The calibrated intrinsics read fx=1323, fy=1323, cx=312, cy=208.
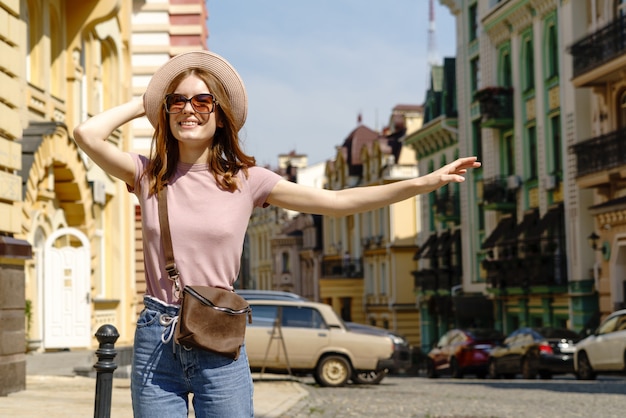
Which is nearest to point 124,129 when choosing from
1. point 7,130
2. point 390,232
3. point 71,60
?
point 71,60

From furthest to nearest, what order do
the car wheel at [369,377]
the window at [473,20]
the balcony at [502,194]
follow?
the window at [473,20] → the balcony at [502,194] → the car wheel at [369,377]

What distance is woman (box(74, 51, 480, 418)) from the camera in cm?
454

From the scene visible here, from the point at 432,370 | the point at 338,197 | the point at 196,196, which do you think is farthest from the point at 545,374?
the point at 196,196

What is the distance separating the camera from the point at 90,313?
74.5ft

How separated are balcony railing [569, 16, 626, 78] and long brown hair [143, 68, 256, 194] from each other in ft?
103

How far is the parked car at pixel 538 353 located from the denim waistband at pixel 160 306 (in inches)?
1012

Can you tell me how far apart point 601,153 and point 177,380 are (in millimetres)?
33423

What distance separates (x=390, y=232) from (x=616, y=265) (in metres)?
32.4

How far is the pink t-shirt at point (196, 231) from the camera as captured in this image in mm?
4648

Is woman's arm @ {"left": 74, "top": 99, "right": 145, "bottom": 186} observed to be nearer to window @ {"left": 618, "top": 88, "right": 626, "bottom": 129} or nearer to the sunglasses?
the sunglasses

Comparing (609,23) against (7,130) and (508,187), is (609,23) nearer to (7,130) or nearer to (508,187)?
(508,187)

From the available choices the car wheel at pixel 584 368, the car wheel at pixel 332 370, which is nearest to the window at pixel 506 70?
the car wheel at pixel 584 368

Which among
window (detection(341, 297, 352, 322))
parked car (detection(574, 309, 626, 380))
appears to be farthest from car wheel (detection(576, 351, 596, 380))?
window (detection(341, 297, 352, 322))

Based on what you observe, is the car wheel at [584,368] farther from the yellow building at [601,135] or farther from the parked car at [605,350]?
the yellow building at [601,135]
